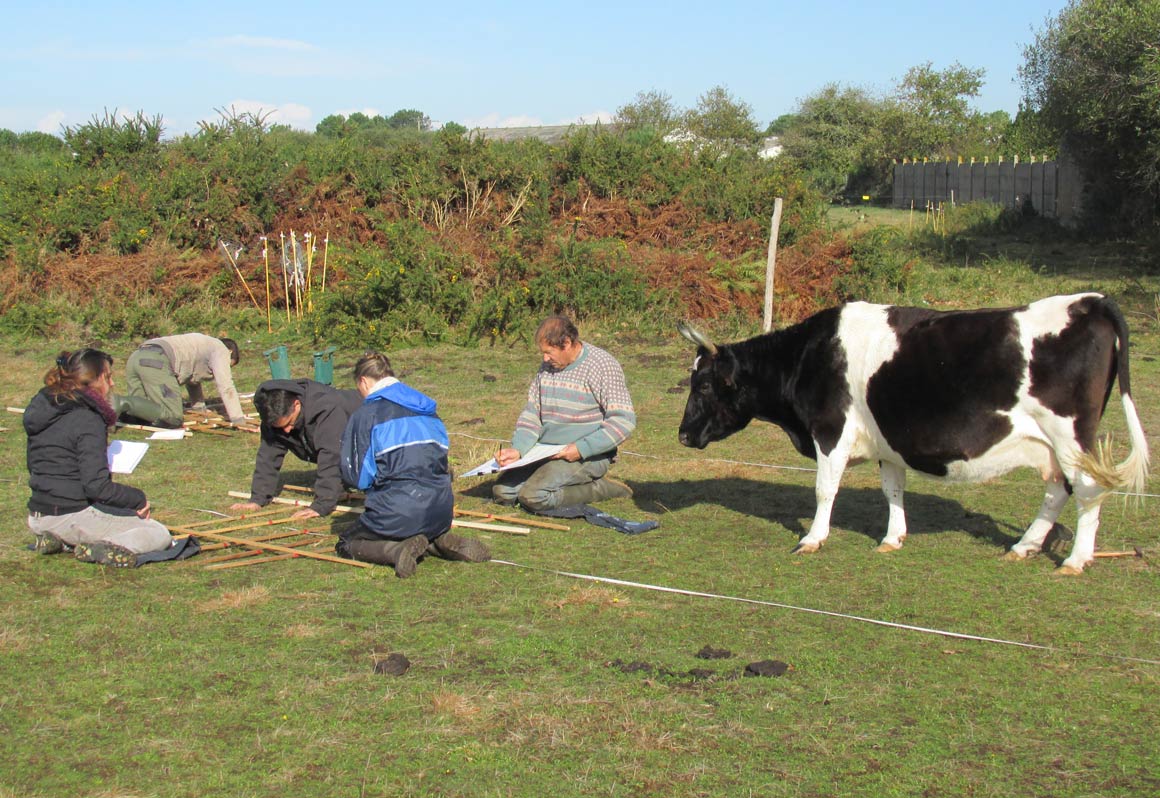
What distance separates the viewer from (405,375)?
1680 cm

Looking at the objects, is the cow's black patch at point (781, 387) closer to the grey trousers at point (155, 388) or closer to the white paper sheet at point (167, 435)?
the white paper sheet at point (167, 435)

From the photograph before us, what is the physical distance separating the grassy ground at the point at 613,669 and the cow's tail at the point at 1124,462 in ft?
2.19

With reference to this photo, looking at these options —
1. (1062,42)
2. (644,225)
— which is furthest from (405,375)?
(1062,42)

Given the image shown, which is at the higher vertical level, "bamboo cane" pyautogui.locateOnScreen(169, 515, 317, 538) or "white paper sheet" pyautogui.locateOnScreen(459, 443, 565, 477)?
"white paper sheet" pyautogui.locateOnScreen(459, 443, 565, 477)

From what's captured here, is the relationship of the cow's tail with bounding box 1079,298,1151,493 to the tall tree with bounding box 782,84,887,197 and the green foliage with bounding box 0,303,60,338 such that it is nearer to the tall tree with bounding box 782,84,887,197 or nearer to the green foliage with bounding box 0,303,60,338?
the green foliage with bounding box 0,303,60,338

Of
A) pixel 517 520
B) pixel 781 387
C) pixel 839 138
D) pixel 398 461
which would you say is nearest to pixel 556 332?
pixel 517 520

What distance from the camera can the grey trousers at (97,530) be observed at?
24.6 ft

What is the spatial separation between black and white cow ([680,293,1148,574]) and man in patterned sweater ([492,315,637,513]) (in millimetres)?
1345

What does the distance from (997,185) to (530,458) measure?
1366 inches

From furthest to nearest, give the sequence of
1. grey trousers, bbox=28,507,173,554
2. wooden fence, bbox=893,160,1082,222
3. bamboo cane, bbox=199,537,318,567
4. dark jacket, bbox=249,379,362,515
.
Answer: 1. wooden fence, bbox=893,160,1082,222
2. dark jacket, bbox=249,379,362,515
3. bamboo cane, bbox=199,537,318,567
4. grey trousers, bbox=28,507,173,554

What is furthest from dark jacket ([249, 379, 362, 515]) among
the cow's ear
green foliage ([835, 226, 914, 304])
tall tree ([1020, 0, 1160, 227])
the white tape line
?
tall tree ([1020, 0, 1160, 227])

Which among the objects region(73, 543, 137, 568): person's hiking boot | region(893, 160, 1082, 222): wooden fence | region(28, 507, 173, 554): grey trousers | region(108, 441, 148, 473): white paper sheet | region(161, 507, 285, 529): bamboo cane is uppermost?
region(893, 160, 1082, 222): wooden fence

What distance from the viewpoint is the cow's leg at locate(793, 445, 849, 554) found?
784 centimetres

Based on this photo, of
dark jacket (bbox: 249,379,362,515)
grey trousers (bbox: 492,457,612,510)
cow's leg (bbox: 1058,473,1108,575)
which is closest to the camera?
cow's leg (bbox: 1058,473,1108,575)
